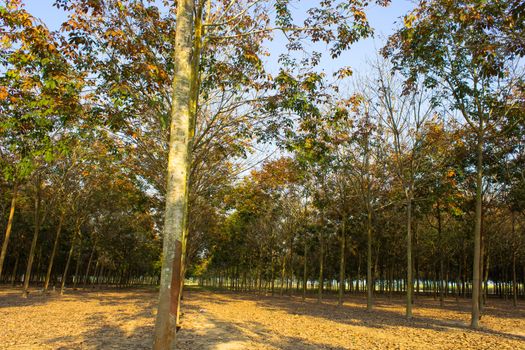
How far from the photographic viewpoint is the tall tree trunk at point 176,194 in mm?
6191

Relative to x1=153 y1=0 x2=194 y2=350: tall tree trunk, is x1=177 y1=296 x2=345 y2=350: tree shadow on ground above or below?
below

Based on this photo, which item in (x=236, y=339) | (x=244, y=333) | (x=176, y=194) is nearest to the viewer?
(x=176, y=194)

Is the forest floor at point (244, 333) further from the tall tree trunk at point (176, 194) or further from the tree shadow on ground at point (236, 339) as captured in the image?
the tall tree trunk at point (176, 194)

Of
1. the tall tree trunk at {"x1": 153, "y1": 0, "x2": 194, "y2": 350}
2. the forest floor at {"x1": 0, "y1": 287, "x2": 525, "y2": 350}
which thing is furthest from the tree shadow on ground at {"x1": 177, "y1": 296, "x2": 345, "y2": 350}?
the tall tree trunk at {"x1": 153, "y1": 0, "x2": 194, "y2": 350}

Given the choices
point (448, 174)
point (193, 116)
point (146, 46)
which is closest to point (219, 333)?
point (193, 116)

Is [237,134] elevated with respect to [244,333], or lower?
elevated

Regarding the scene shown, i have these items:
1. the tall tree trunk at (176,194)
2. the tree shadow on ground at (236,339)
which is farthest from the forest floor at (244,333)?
the tall tree trunk at (176,194)

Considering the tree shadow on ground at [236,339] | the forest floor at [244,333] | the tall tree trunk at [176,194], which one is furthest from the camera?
the forest floor at [244,333]

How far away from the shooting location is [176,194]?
6594 millimetres

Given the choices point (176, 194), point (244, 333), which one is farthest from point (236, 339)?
point (176, 194)

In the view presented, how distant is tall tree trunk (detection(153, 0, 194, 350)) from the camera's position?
6191mm

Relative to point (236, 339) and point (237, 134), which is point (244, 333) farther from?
point (237, 134)

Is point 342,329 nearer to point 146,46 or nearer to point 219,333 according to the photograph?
point 219,333

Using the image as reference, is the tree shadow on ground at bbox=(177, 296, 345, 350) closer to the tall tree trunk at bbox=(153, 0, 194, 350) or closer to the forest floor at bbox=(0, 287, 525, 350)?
the forest floor at bbox=(0, 287, 525, 350)
